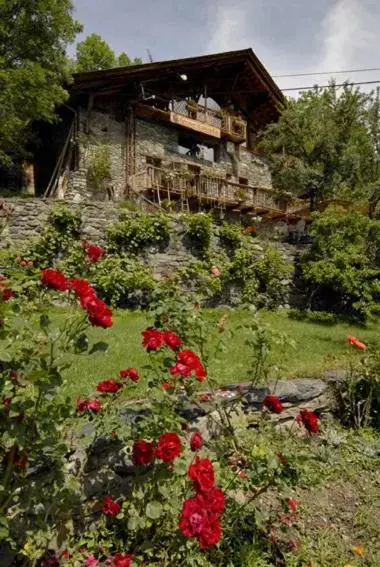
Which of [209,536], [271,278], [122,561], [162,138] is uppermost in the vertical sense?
[162,138]

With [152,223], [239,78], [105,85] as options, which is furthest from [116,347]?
[239,78]

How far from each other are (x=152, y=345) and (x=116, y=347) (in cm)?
367

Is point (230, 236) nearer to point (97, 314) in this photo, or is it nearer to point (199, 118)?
point (199, 118)

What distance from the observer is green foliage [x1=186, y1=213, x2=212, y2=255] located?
35.3 feet

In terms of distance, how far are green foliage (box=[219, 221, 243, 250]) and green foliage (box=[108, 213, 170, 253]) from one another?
5.80ft

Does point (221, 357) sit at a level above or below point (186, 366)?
below

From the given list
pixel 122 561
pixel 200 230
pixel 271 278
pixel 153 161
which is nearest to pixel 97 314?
pixel 122 561

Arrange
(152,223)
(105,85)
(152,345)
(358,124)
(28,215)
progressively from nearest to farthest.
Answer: (152,345), (28,215), (152,223), (105,85), (358,124)

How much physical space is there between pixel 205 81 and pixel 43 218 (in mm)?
11866

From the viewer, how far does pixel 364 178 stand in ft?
54.1

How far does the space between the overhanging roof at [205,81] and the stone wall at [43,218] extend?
6332mm

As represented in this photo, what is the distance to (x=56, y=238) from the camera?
9.30 meters

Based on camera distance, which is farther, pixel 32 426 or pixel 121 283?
pixel 121 283

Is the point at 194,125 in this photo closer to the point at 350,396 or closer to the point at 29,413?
the point at 350,396
